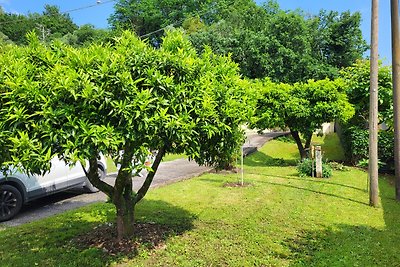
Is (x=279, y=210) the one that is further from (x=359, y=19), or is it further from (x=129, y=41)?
(x=359, y=19)

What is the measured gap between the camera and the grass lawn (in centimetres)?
428

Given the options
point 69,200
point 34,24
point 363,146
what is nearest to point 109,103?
point 69,200

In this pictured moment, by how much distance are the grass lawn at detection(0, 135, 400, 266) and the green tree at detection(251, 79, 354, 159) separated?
3.20 metres

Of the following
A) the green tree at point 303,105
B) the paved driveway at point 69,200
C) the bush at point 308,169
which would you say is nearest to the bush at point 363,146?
the green tree at point 303,105

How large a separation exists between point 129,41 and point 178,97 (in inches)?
37.3

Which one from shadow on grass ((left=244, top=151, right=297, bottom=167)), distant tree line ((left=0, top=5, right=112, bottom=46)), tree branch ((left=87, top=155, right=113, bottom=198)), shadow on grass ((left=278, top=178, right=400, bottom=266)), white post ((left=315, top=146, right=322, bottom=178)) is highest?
distant tree line ((left=0, top=5, right=112, bottom=46))

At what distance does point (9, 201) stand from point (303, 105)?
9.02m

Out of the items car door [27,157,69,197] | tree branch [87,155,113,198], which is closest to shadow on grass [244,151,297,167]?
car door [27,157,69,197]

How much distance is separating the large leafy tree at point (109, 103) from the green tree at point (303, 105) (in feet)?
24.8

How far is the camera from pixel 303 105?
11.4m

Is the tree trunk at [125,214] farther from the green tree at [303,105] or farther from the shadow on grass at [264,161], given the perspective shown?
the shadow on grass at [264,161]

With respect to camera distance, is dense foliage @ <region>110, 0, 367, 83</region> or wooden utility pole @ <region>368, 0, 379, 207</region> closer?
wooden utility pole @ <region>368, 0, 379, 207</region>

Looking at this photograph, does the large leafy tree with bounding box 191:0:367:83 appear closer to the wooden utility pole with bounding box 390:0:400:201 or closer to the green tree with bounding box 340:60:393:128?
the green tree with bounding box 340:60:393:128

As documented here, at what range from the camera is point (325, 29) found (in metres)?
25.4
